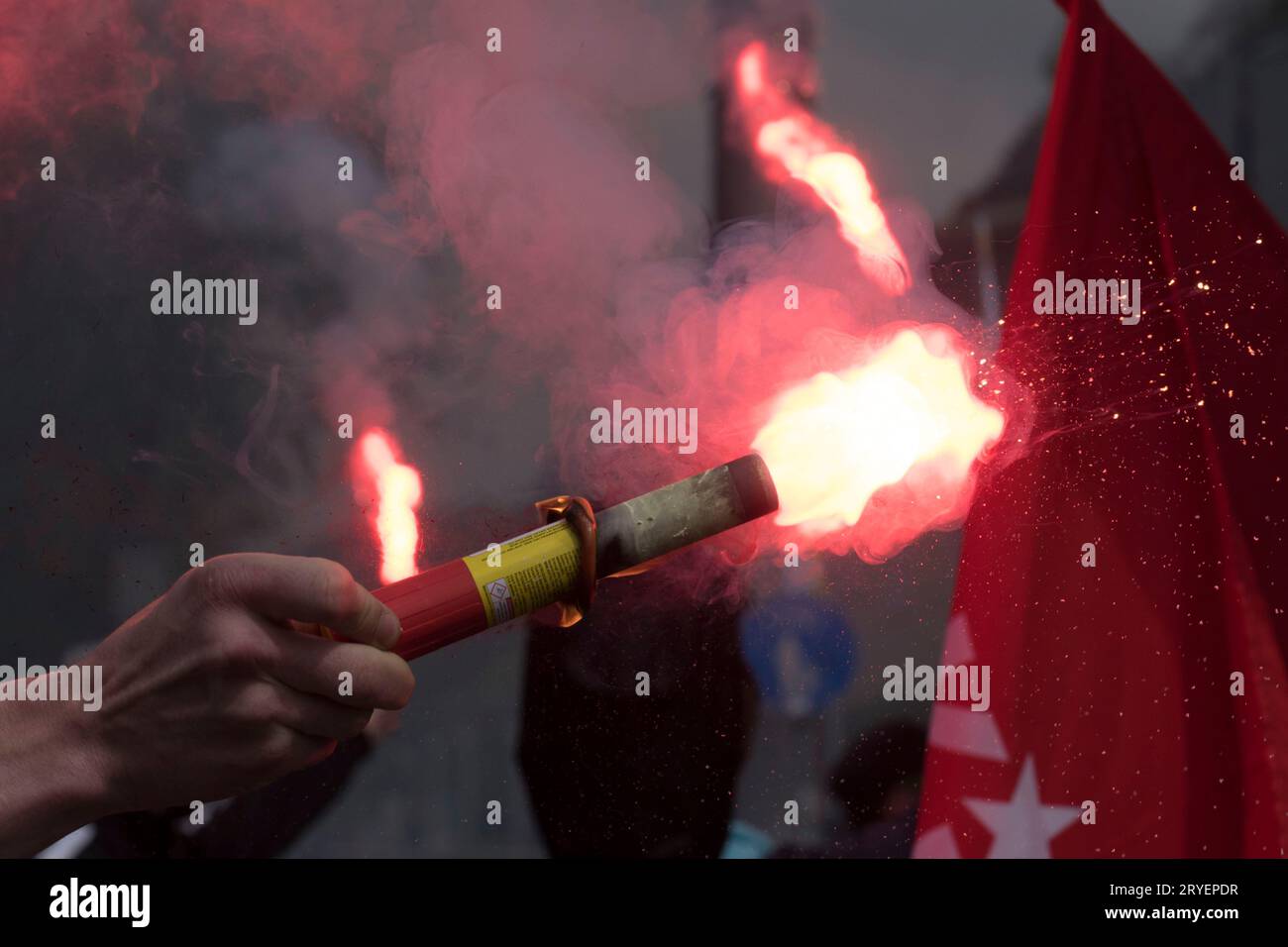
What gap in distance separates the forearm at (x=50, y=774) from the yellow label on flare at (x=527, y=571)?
60 centimetres

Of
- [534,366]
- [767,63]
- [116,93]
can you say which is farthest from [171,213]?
[767,63]

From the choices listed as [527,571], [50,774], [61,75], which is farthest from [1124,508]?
[61,75]

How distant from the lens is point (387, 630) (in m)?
1.07

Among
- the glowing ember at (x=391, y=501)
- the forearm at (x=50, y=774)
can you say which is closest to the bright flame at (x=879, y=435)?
the glowing ember at (x=391, y=501)

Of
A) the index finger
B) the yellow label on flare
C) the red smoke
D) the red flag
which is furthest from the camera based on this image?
the red smoke

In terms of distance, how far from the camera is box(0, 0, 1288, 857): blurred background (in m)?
1.54

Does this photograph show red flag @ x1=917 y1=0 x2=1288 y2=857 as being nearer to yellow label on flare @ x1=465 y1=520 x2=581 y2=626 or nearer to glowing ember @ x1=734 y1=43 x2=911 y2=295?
glowing ember @ x1=734 y1=43 x2=911 y2=295

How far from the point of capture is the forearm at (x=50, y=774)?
1171mm

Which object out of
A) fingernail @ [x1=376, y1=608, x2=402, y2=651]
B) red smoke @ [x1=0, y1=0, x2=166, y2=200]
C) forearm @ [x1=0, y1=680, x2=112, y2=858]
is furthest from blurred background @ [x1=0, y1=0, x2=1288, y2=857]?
fingernail @ [x1=376, y1=608, x2=402, y2=651]

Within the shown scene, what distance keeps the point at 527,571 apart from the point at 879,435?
728mm

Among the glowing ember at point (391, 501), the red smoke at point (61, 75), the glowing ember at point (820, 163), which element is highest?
the red smoke at point (61, 75)

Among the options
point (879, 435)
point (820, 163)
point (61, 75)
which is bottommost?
point (879, 435)

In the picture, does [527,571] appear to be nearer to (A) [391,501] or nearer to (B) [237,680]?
(B) [237,680]

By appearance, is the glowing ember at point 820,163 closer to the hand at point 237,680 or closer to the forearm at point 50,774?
the hand at point 237,680
